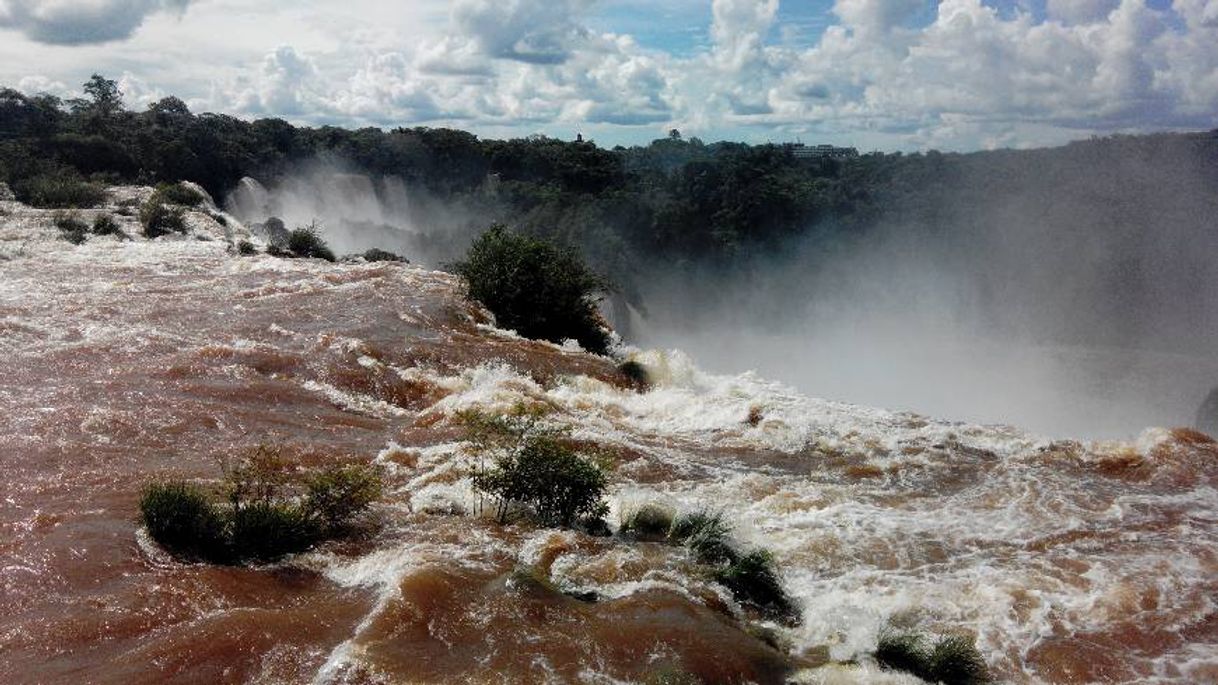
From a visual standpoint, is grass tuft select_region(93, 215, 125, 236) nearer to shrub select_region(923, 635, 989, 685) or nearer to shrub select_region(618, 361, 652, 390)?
shrub select_region(618, 361, 652, 390)

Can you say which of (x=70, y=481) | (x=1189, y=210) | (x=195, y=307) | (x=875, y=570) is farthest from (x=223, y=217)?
(x=1189, y=210)

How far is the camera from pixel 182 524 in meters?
6.68

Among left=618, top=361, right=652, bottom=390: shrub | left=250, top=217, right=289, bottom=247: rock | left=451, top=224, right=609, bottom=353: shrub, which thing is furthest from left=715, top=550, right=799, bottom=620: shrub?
left=250, top=217, right=289, bottom=247: rock

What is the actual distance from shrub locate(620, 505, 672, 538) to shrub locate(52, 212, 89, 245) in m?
21.1

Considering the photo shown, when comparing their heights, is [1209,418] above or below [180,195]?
below

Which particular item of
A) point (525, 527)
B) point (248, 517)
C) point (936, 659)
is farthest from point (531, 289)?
point (936, 659)

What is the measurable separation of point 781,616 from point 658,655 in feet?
4.88

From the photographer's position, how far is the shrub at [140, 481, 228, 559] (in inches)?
261

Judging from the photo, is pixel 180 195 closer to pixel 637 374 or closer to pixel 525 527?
pixel 637 374

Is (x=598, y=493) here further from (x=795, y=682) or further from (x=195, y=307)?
(x=195, y=307)

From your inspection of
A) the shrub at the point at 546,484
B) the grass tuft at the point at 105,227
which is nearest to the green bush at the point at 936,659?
the shrub at the point at 546,484

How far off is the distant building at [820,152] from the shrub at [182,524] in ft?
177

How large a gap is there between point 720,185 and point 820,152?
18.7 metres

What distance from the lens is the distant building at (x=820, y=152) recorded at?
57.7 m
